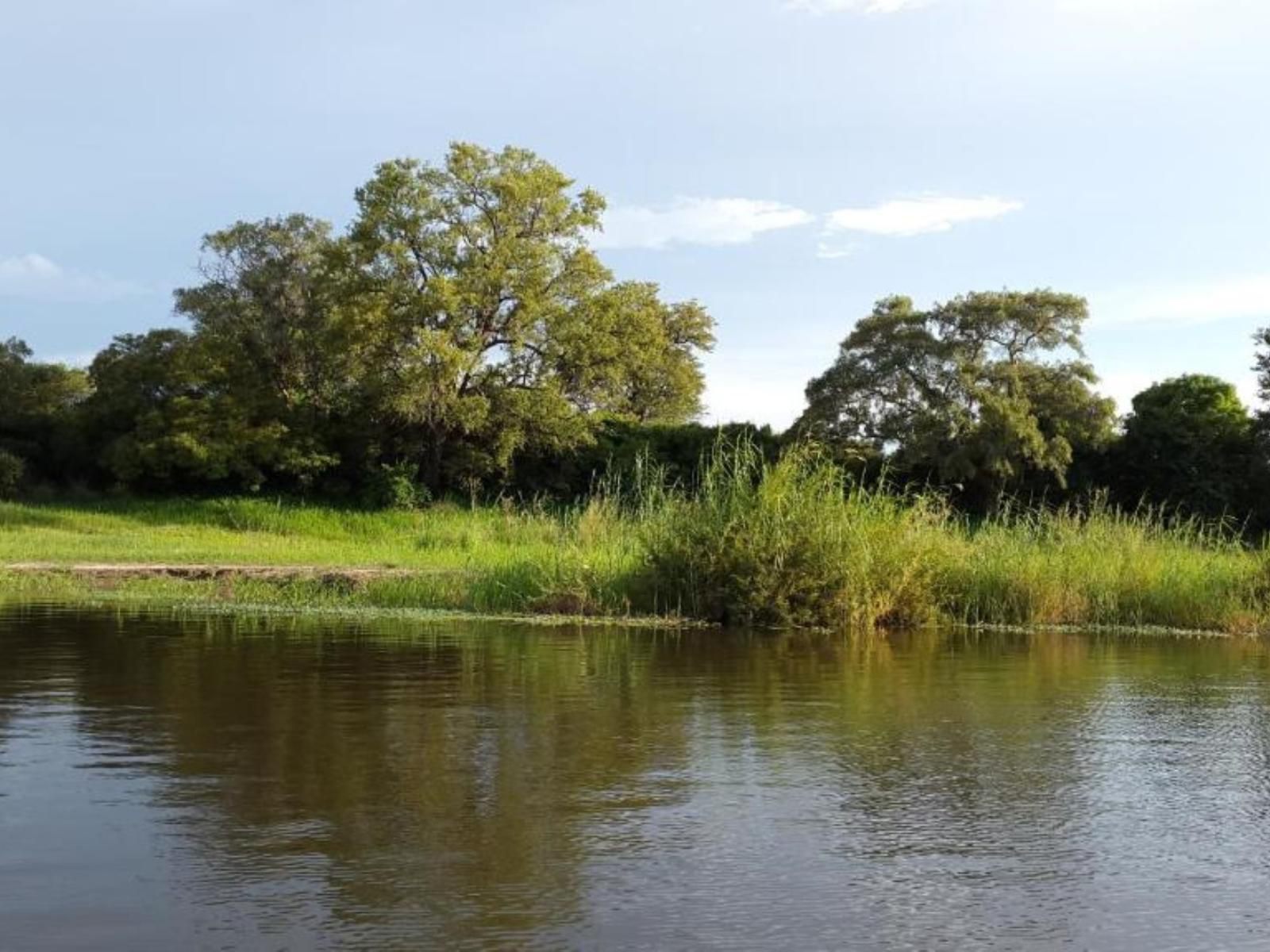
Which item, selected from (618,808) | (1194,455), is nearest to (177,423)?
(1194,455)

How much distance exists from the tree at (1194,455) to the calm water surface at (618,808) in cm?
2819

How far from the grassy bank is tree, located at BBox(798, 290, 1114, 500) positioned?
16.0 meters

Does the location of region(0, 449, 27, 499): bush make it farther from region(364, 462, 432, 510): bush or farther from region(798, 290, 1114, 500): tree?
region(798, 290, 1114, 500): tree

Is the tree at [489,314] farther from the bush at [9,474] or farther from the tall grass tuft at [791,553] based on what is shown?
the tall grass tuft at [791,553]

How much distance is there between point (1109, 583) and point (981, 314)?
22.1 m

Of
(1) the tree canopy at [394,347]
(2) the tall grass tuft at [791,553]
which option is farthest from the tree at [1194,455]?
(2) the tall grass tuft at [791,553]

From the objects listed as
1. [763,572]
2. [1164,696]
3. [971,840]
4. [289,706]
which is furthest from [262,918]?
[763,572]

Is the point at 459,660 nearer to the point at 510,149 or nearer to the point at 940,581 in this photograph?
the point at 940,581

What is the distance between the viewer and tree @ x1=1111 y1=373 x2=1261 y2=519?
119 feet

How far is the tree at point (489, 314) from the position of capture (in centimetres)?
3509

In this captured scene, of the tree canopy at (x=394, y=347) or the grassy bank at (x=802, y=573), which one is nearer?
the grassy bank at (x=802, y=573)

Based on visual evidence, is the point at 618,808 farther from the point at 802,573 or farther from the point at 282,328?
the point at 282,328

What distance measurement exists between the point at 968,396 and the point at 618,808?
32.2 metres

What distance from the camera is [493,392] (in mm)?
36562
